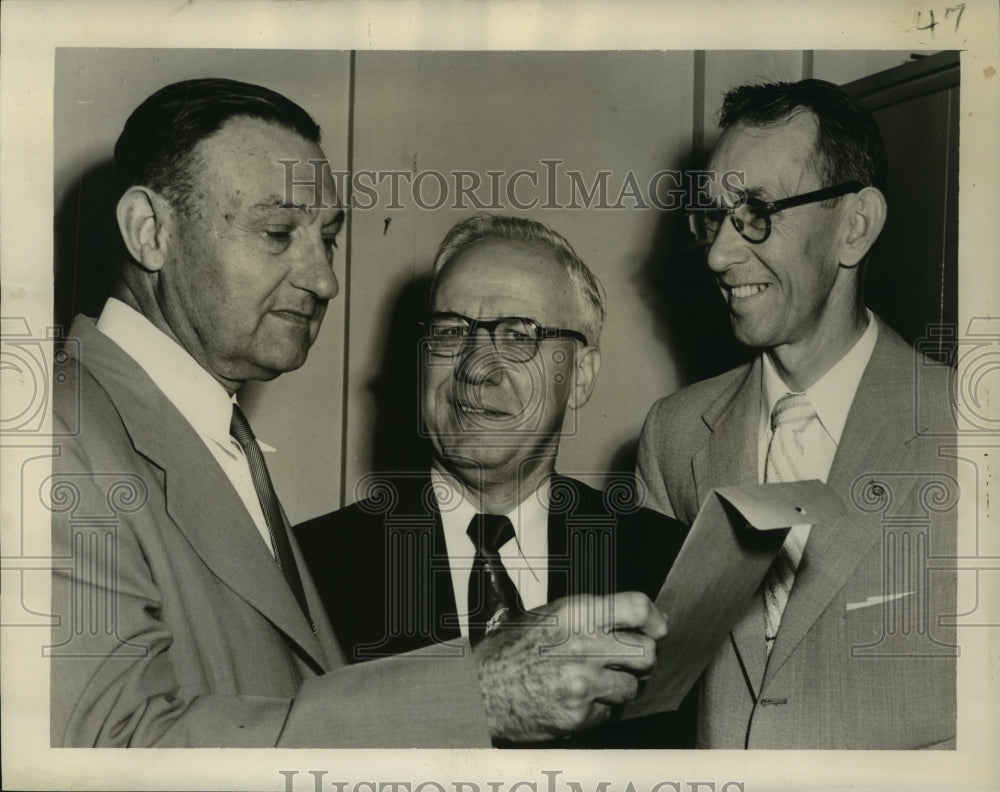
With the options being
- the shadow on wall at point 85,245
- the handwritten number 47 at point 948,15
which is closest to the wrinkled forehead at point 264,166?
the shadow on wall at point 85,245

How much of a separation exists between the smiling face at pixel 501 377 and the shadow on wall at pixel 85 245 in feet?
1.87

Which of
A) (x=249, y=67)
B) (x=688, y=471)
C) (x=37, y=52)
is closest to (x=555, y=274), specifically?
(x=688, y=471)

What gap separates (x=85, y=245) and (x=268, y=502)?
545mm

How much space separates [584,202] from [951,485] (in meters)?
0.81

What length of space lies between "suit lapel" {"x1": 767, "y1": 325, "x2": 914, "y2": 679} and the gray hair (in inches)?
18.7

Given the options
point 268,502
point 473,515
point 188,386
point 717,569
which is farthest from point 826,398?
point 188,386

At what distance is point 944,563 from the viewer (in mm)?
2021

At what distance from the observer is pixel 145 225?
1960mm

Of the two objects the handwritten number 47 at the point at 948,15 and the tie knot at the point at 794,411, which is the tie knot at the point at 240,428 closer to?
the tie knot at the point at 794,411

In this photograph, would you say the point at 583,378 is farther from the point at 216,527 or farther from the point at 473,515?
the point at 216,527

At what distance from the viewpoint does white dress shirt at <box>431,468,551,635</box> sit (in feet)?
6.54

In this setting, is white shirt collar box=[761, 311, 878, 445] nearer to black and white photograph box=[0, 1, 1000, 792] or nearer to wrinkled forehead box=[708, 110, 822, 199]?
black and white photograph box=[0, 1, 1000, 792]

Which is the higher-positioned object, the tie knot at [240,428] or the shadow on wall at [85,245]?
the shadow on wall at [85,245]

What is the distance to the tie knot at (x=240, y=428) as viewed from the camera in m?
1.97
